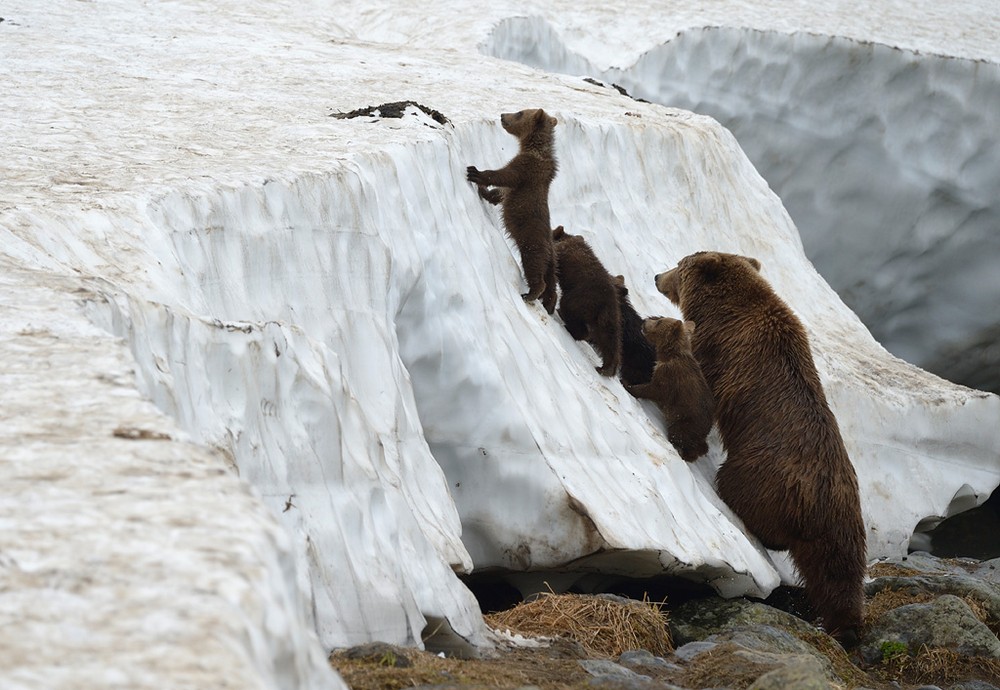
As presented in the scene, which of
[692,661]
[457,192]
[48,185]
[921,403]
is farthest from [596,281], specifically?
[921,403]

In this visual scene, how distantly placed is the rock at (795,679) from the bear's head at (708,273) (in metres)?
4.09

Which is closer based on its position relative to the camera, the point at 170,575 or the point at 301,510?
the point at 170,575

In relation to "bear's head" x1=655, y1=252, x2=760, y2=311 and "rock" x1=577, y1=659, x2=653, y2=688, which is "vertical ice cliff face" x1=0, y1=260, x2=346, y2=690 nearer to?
"rock" x1=577, y1=659, x2=653, y2=688

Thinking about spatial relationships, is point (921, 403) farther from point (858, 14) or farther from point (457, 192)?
point (858, 14)

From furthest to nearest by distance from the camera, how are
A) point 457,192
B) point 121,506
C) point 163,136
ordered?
1. point 457,192
2. point 163,136
3. point 121,506

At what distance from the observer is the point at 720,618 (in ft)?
22.7

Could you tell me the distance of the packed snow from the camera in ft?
7.91

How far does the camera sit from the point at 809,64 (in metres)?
15.5

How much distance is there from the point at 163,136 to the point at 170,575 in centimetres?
510

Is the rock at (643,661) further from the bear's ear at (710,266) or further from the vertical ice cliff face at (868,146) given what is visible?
the vertical ice cliff face at (868,146)

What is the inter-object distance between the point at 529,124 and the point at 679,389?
200 centimetres

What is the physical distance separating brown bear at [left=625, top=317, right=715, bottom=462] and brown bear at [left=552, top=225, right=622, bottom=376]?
265 mm

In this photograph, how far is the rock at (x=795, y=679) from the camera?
4316 millimetres

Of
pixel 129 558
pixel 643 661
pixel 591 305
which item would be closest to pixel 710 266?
pixel 591 305
